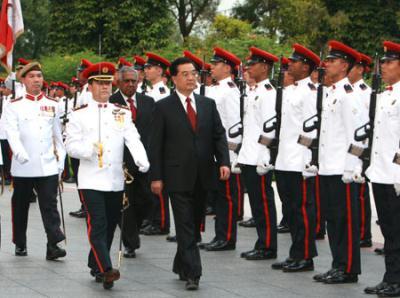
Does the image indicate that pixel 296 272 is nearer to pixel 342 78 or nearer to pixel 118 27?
pixel 342 78

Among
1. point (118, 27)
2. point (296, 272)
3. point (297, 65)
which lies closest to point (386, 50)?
point (297, 65)

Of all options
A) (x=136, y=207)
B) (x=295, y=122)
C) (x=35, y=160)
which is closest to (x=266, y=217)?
(x=295, y=122)

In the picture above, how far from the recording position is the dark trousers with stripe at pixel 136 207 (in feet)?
37.4

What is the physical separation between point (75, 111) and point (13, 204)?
1838mm

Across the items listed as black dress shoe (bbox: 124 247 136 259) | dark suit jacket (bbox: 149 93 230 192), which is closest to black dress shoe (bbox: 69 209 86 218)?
black dress shoe (bbox: 124 247 136 259)

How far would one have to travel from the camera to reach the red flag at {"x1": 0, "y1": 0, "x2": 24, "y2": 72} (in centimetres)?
1479

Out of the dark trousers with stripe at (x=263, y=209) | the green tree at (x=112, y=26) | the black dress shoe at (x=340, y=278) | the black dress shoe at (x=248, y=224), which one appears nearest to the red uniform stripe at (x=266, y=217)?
the dark trousers with stripe at (x=263, y=209)

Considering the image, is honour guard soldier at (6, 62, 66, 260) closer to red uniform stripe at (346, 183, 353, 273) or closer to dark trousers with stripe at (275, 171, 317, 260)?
dark trousers with stripe at (275, 171, 317, 260)

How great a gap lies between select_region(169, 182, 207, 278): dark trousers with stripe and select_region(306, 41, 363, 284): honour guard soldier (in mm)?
1199

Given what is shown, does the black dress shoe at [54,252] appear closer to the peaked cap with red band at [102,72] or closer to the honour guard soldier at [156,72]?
the peaked cap with red band at [102,72]

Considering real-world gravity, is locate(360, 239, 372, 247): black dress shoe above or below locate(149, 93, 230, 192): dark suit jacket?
below

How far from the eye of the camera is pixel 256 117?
11641 millimetres

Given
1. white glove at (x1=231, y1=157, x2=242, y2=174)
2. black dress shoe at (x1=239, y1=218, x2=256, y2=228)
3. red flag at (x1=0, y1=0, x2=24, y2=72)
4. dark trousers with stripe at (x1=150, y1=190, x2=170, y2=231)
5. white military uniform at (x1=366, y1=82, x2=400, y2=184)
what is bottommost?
black dress shoe at (x1=239, y1=218, x2=256, y2=228)

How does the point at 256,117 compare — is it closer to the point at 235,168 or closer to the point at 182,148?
the point at 235,168
